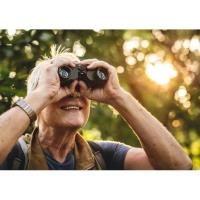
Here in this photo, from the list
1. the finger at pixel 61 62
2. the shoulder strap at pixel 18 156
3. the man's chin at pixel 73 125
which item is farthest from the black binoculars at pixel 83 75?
the shoulder strap at pixel 18 156

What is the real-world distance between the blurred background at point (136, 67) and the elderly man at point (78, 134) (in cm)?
12

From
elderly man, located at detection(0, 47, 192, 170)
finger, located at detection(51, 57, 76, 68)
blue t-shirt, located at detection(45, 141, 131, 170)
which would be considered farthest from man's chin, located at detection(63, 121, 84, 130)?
finger, located at detection(51, 57, 76, 68)

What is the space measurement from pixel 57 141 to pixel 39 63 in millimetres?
335

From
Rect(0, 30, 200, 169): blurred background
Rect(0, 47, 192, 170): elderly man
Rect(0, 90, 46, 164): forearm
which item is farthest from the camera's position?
Rect(0, 30, 200, 169): blurred background

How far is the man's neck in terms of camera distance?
184cm

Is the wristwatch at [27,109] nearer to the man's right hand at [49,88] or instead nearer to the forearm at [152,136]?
the man's right hand at [49,88]

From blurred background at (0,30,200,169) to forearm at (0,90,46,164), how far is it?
0.30 meters

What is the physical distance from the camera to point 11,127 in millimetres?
1644

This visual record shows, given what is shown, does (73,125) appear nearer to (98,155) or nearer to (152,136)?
(98,155)

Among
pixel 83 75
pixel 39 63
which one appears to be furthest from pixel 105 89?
pixel 39 63

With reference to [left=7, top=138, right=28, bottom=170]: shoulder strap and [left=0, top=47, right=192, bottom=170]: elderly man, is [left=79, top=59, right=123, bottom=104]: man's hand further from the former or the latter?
[left=7, top=138, right=28, bottom=170]: shoulder strap

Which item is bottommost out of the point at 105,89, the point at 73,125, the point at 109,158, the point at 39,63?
the point at 109,158

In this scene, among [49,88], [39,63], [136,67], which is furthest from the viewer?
Result: [136,67]
